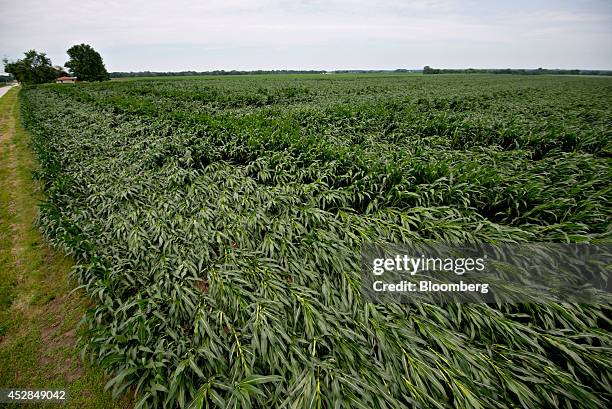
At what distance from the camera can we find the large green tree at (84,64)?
57.1m

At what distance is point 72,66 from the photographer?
5712 cm

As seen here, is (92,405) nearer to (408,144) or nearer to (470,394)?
(470,394)

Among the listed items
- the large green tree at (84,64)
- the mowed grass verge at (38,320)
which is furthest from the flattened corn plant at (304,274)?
the large green tree at (84,64)

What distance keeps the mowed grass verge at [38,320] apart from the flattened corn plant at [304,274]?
20 cm

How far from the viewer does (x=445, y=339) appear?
7.24ft

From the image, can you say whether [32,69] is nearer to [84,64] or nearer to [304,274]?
[84,64]

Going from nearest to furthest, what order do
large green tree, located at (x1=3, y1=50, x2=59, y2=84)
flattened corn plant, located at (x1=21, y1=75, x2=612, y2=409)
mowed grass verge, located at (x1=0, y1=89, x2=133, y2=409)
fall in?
flattened corn plant, located at (x1=21, y1=75, x2=612, y2=409), mowed grass verge, located at (x1=0, y1=89, x2=133, y2=409), large green tree, located at (x1=3, y1=50, x2=59, y2=84)

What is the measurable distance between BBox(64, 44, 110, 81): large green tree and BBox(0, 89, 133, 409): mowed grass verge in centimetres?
7326

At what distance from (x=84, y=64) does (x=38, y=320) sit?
7752cm

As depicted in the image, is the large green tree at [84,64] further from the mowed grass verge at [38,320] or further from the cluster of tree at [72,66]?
the mowed grass verge at [38,320]

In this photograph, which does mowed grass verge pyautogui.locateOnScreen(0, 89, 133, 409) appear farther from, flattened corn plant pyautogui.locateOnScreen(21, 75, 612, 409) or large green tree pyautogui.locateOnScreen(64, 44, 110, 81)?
large green tree pyautogui.locateOnScreen(64, 44, 110, 81)

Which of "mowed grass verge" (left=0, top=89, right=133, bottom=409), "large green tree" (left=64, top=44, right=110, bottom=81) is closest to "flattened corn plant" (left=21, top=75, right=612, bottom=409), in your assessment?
"mowed grass verge" (left=0, top=89, right=133, bottom=409)

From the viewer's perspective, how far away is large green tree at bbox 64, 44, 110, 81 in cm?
5712

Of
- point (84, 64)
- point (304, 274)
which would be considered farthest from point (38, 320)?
point (84, 64)
